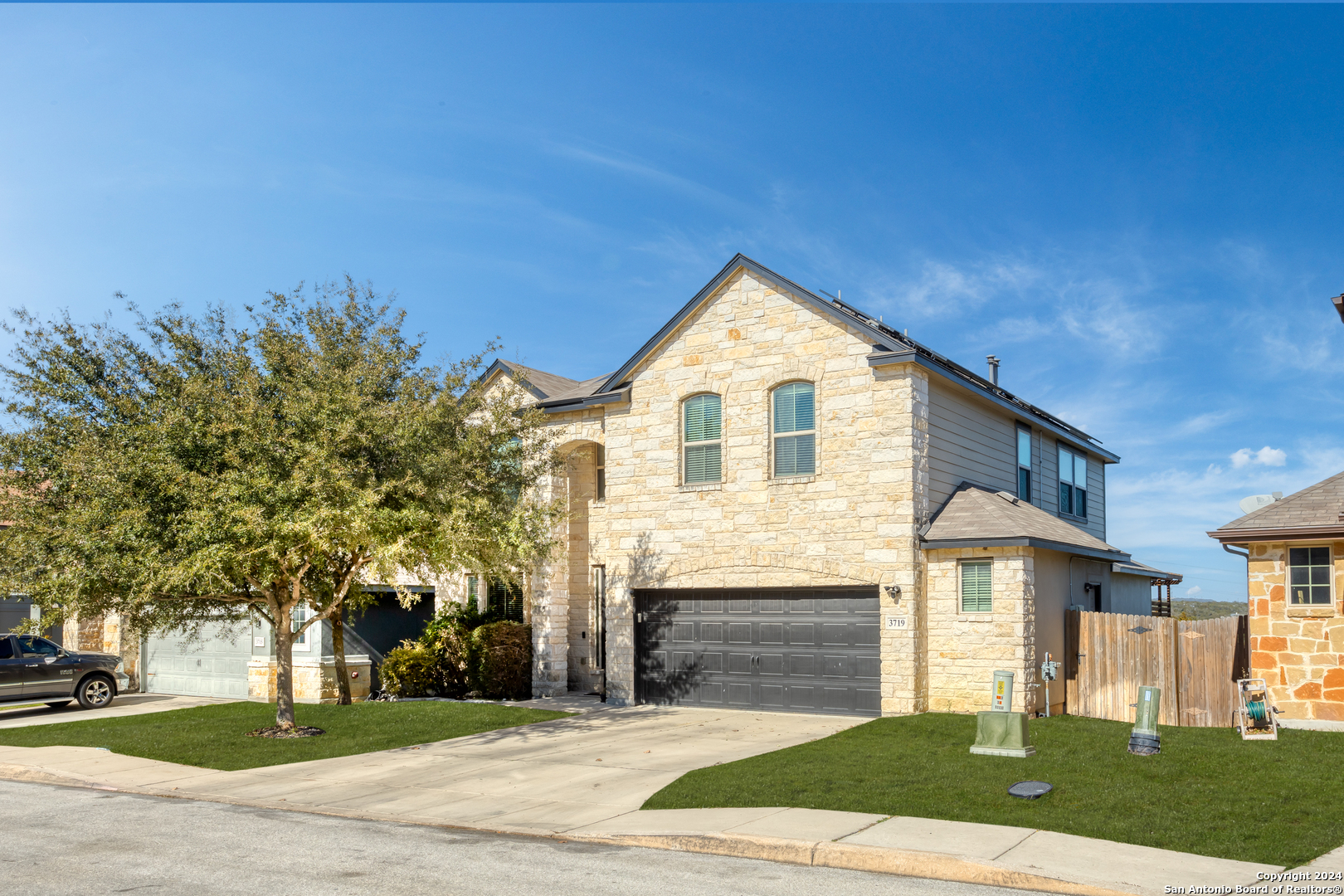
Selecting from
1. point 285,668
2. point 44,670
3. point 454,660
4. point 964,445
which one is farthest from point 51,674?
point 964,445

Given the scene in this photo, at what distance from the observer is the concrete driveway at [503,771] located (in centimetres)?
1170

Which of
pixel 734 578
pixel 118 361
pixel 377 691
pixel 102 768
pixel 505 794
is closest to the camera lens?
pixel 505 794

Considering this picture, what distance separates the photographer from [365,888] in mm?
8039

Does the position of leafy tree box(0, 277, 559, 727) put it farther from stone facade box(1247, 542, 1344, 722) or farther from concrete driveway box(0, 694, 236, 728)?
stone facade box(1247, 542, 1344, 722)

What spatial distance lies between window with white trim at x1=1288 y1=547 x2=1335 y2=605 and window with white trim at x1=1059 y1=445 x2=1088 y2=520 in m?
9.84

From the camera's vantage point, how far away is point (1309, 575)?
16.4 meters

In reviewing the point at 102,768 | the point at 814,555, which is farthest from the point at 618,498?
the point at 102,768

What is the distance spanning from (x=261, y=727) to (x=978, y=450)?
14979 mm

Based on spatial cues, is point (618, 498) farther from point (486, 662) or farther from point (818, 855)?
point (818, 855)

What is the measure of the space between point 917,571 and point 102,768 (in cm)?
1332

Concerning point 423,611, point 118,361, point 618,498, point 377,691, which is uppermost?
point 118,361

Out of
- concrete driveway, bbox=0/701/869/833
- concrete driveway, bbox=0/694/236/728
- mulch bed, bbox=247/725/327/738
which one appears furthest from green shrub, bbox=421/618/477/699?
mulch bed, bbox=247/725/327/738

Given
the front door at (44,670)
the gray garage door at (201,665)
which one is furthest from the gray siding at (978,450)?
the front door at (44,670)

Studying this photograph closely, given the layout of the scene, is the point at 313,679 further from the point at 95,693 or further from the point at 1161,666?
the point at 1161,666
